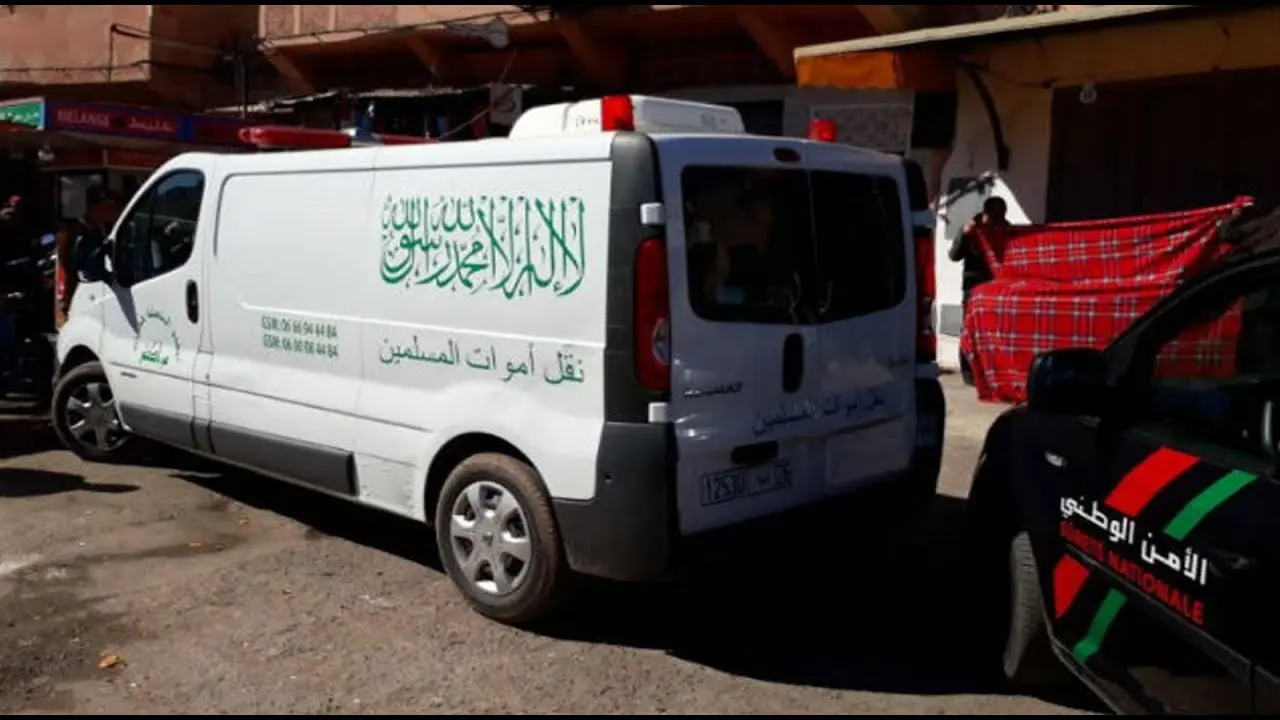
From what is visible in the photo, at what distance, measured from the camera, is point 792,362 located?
4.31m

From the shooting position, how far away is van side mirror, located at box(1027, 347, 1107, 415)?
3326mm

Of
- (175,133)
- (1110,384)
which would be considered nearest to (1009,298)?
(1110,384)

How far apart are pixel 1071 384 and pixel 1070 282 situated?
585cm

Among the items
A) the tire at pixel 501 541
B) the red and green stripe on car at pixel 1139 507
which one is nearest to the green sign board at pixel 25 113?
the tire at pixel 501 541

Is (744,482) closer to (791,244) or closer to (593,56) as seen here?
(791,244)

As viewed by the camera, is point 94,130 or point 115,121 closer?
point 94,130

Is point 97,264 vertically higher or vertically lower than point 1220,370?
higher

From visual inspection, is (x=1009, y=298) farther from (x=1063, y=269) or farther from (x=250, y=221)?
(x=250, y=221)

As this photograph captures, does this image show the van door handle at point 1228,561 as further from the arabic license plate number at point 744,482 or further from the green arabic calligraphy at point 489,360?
the green arabic calligraphy at point 489,360

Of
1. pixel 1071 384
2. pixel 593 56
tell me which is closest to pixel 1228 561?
pixel 1071 384

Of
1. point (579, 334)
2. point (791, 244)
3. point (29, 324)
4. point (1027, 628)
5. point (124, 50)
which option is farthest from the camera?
point (124, 50)

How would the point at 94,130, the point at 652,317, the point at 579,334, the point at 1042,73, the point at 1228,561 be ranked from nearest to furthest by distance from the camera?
the point at 1228,561, the point at 652,317, the point at 579,334, the point at 94,130, the point at 1042,73

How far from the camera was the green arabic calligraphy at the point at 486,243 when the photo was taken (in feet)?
13.7

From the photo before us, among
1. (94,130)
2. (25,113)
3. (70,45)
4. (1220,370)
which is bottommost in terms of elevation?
(1220,370)
